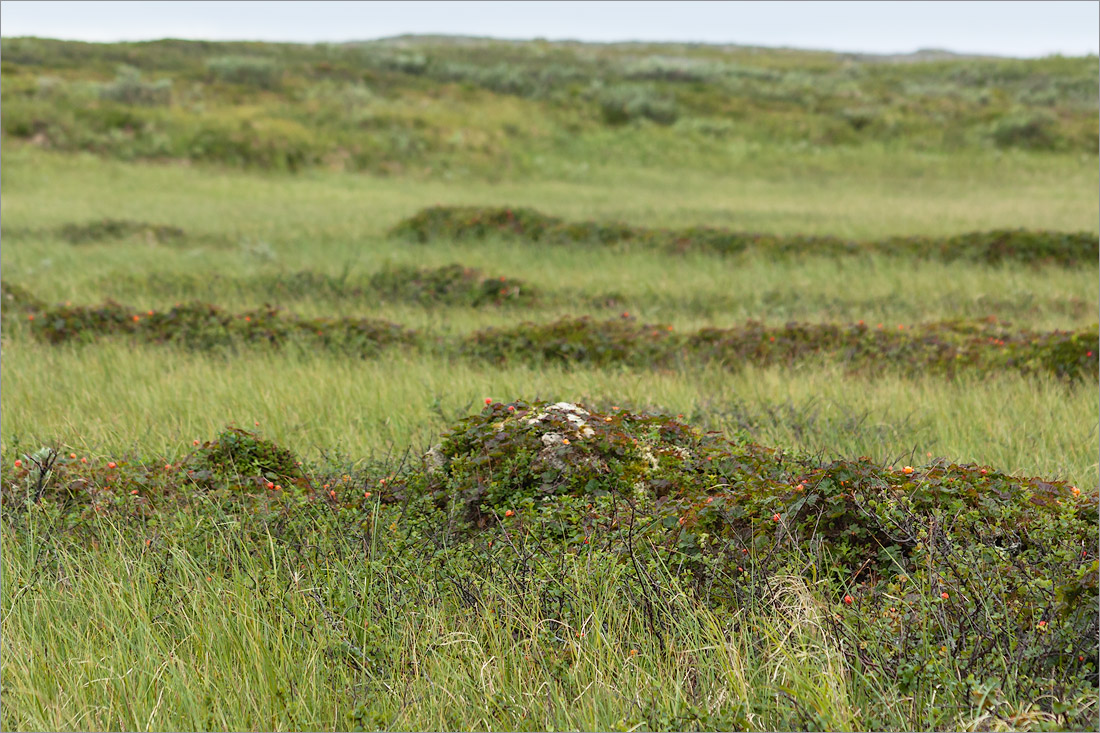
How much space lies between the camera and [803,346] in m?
8.01

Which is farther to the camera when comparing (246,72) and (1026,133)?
(246,72)

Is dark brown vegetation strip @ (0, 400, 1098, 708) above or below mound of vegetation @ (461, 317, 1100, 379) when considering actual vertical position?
below

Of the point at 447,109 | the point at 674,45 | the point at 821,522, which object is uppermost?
the point at 674,45

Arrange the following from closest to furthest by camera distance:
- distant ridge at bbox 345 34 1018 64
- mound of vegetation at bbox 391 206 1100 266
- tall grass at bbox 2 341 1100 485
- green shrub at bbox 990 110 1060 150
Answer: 1. tall grass at bbox 2 341 1100 485
2. mound of vegetation at bbox 391 206 1100 266
3. green shrub at bbox 990 110 1060 150
4. distant ridge at bbox 345 34 1018 64

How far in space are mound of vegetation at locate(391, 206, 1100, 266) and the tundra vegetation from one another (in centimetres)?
9

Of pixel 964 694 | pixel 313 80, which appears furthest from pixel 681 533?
pixel 313 80

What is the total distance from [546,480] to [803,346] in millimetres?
4682

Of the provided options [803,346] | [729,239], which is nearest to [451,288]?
[803,346]

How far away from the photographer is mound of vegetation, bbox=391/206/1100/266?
14109 millimetres

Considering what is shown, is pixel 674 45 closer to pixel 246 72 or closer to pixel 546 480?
pixel 246 72

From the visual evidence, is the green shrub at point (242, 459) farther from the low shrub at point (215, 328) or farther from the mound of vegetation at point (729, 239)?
the mound of vegetation at point (729, 239)

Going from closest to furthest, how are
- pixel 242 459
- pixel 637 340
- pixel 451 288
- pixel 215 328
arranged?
pixel 242 459, pixel 637 340, pixel 215 328, pixel 451 288

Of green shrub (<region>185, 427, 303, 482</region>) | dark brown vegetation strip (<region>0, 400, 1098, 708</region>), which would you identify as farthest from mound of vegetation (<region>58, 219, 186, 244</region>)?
green shrub (<region>185, 427, 303, 482</region>)

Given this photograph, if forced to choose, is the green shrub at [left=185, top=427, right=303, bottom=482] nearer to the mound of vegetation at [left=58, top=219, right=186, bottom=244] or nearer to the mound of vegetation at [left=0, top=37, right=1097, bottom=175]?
the mound of vegetation at [left=58, top=219, right=186, bottom=244]
